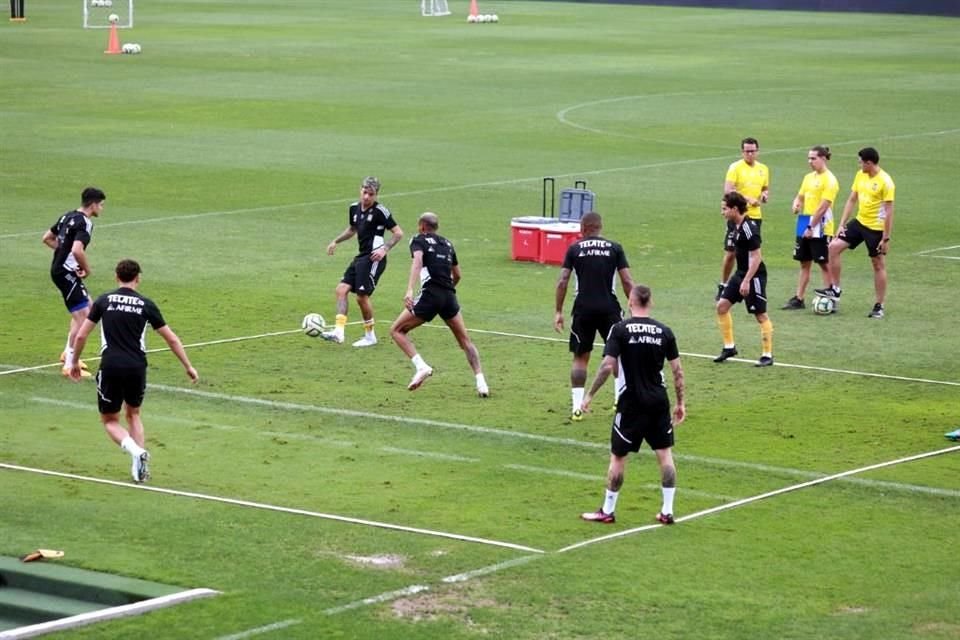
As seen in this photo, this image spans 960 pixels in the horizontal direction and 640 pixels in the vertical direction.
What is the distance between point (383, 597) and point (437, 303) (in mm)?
7427

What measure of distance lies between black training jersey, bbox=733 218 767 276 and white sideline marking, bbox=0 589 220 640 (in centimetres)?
1049

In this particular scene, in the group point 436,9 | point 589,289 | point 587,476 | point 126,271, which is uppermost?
point 126,271

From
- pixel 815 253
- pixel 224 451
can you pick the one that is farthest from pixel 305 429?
pixel 815 253

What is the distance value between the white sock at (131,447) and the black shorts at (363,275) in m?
7.05

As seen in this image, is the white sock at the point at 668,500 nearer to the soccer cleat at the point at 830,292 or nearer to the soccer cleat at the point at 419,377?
the soccer cleat at the point at 419,377

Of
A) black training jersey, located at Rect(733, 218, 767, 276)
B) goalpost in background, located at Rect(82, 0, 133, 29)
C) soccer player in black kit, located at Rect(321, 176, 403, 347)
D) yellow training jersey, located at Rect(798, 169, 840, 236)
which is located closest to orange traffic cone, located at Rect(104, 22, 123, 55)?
goalpost in background, located at Rect(82, 0, 133, 29)

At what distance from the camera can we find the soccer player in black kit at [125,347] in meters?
17.1

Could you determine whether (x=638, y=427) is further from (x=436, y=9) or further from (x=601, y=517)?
(x=436, y=9)

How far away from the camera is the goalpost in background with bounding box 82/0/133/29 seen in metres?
81.1

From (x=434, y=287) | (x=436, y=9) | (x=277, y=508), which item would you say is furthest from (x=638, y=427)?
(x=436, y=9)

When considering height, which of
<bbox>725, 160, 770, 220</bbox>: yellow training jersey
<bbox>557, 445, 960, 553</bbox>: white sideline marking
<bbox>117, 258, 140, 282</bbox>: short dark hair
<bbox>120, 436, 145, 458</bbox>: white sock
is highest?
<bbox>117, 258, 140, 282</bbox>: short dark hair

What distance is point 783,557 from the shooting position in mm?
15125

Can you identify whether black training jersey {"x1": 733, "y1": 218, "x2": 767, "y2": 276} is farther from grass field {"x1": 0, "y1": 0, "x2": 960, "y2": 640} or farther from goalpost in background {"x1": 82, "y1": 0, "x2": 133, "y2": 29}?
goalpost in background {"x1": 82, "y1": 0, "x2": 133, "y2": 29}

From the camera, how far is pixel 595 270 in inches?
785
